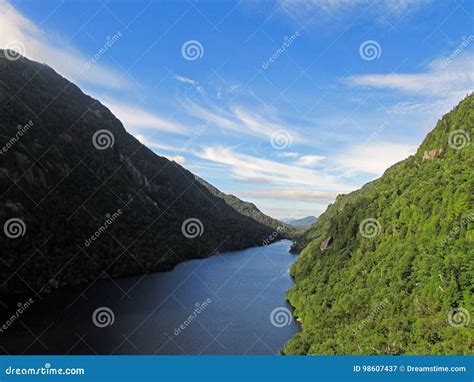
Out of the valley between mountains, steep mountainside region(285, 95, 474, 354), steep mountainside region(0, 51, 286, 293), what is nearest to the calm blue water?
A: the valley between mountains

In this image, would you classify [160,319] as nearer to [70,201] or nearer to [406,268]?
[406,268]

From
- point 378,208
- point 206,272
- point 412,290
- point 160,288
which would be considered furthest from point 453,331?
point 206,272

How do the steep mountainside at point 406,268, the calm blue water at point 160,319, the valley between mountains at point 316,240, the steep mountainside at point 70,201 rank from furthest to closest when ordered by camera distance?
the steep mountainside at point 70,201 < the calm blue water at point 160,319 < the valley between mountains at point 316,240 < the steep mountainside at point 406,268

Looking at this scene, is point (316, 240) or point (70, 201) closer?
point (316, 240)

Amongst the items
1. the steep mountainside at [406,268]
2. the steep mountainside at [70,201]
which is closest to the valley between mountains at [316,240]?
the steep mountainside at [406,268]

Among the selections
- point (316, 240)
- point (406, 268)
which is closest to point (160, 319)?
point (406, 268)

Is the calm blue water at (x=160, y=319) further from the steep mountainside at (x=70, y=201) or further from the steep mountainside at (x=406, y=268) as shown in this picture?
the steep mountainside at (x=70, y=201)
